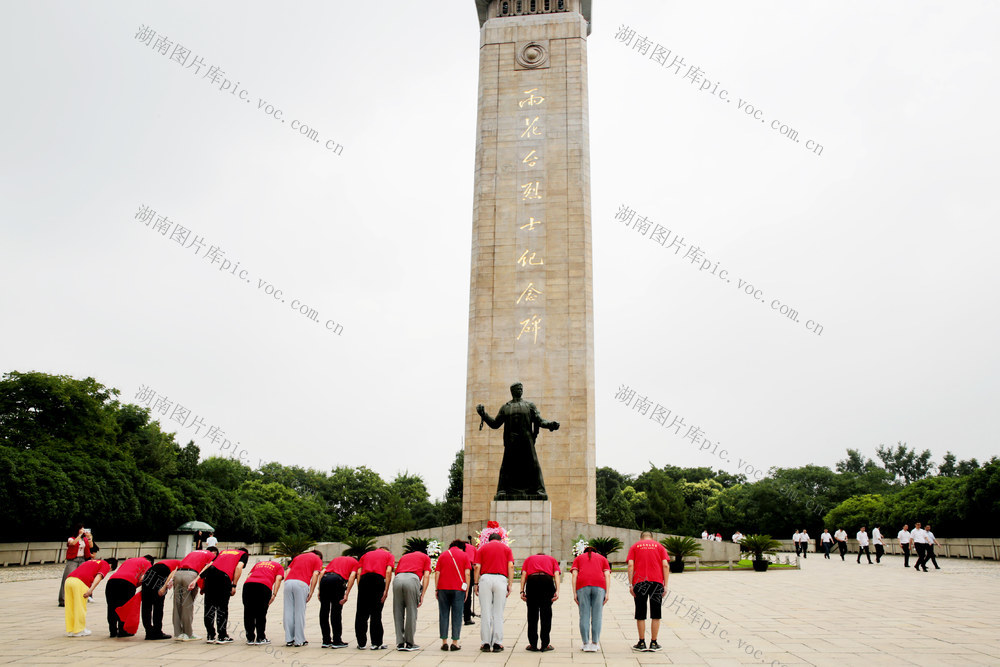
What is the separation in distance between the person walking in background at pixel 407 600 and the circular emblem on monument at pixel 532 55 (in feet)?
98.4

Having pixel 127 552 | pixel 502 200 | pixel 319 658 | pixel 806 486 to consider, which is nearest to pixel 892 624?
pixel 319 658

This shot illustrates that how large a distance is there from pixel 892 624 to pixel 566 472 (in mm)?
20247

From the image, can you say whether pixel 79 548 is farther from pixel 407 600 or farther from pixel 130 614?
pixel 407 600

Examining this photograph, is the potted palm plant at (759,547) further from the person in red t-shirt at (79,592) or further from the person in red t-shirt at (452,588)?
the person in red t-shirt at (79,592)

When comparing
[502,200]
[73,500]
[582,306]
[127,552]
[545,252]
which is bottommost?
[127,552]

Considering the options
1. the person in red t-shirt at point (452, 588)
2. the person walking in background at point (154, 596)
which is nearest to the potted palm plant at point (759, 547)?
the person in red t-shirt at point (452, 588)

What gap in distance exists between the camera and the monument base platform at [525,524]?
19344mm

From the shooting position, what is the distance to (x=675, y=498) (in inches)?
2368

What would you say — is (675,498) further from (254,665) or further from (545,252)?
(254,665)

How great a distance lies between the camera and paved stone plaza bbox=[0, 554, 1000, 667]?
8047mm

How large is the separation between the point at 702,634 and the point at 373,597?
441 centimetres

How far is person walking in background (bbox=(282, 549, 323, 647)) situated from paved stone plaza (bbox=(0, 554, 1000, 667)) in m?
0.29

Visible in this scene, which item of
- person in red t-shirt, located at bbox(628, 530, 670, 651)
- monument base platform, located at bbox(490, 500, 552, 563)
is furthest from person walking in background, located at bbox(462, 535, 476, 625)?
monument base platform, located at bbox(490, 500, 552, 563)

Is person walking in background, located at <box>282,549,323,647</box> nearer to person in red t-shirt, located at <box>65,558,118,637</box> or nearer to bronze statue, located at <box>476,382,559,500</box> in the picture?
person in red t-shirt, located at <box>65,558,118,637</box>
